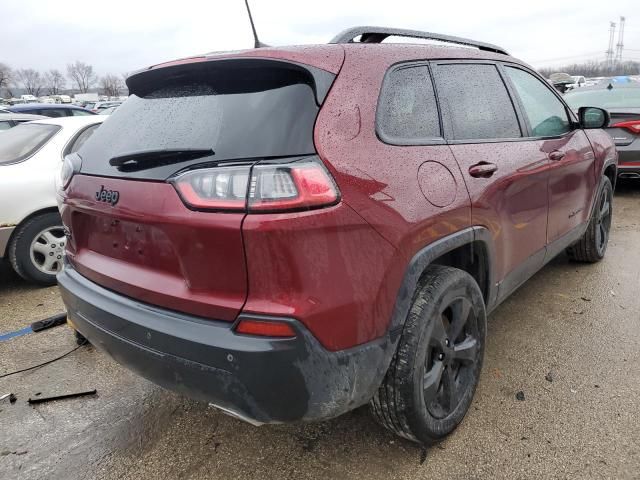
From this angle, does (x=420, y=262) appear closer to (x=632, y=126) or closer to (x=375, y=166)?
(x=375, y=166)

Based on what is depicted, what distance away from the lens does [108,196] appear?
1981mm

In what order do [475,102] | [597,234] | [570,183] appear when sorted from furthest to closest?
[597,234] → [570,183] → [475,102]

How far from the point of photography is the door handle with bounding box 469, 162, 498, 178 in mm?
2310

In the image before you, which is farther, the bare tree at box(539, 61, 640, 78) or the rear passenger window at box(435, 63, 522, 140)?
the bare tree at box(539, 61, 640, 78)

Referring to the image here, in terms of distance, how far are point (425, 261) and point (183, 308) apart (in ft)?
3.06

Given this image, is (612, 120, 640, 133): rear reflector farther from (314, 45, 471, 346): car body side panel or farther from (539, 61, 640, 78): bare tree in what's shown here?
(539, 61, 640, 78): bare tree

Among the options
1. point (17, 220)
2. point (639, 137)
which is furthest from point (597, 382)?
point (639, 137)

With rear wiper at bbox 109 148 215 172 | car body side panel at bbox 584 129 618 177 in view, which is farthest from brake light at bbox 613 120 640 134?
rear wiper at bbox 109 148 215 172

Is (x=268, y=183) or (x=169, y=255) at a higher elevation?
(x=268, y=183)

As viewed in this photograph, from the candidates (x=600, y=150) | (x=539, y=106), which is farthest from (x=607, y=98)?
(x=539, y=106)

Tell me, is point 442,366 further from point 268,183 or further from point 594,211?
point 594,211

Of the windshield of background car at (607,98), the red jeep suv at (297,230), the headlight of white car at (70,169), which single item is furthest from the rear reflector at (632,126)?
the headlight of white car at (70,169)

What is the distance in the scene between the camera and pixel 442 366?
2.25 m

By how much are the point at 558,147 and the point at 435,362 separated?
6.02 ft
